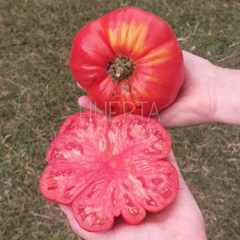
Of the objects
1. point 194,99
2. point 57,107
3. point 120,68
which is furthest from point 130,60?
point 57,107

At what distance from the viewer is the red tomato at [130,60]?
1.69m

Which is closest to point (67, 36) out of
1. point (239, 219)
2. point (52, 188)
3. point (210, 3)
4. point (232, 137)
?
point (210, 3)

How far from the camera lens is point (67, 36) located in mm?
3113

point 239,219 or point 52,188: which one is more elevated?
point 52,188

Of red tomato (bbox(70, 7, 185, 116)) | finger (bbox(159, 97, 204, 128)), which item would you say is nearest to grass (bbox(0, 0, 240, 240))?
finger (bbox(159, 97, 204, 128))

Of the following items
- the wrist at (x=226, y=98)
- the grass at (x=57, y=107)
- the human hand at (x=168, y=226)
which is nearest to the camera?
the human hand at (x=168, y=226)

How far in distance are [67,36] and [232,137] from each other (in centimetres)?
223

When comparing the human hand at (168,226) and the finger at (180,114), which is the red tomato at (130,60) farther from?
the human hand at (168,226)

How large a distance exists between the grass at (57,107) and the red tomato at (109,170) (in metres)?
1.10

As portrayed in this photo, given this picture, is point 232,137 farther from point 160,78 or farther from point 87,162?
point 87,162

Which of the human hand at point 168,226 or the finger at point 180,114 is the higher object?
the finger at point 180,114

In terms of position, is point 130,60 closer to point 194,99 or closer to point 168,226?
point 194,99

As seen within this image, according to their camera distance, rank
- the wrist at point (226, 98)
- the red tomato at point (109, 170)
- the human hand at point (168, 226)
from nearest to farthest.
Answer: the human hand at point (168, 226) < the red tomato at point (109, 170) < the wrist at point (226, 98)

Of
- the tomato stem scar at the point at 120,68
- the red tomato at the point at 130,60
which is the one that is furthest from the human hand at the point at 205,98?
the tomato stem scar at the point at 120,68
